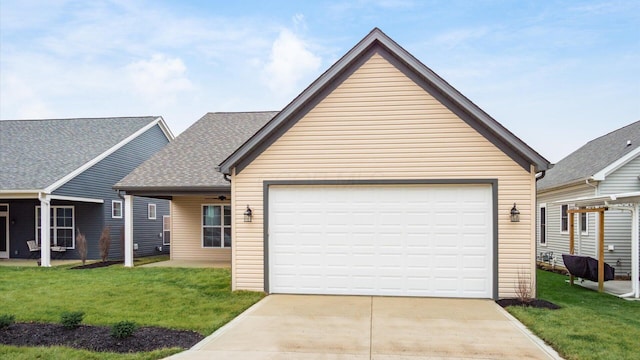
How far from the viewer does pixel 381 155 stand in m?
10.6

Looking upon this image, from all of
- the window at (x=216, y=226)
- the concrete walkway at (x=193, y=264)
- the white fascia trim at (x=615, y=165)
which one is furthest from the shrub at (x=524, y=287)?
the window at (x=216, y=226)

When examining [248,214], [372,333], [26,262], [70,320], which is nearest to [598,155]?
[248,214]

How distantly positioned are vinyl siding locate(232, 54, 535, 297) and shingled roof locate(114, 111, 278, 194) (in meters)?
5.15

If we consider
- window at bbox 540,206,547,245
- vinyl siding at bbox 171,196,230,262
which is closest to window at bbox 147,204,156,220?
vinyl siding at bbox 171,196,230,262

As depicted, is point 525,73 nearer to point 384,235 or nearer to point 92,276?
point 384,235

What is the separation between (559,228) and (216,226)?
13099 millimetres

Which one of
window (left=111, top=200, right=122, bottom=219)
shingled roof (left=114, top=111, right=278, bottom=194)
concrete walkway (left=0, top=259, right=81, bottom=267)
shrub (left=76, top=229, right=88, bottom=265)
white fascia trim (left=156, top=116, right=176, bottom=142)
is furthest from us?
white fascia trim (left=156, top=116, right=176, bottom=142)

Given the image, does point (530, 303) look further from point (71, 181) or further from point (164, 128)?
point (164, 128)

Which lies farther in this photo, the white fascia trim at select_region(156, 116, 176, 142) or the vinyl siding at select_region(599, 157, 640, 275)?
the white fascia trim at select_region(156, 116, 176, 142)

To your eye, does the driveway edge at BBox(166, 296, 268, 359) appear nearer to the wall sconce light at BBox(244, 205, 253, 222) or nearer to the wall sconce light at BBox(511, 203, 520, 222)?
the wall sconce light at BBox(244, 205, 253, 222)

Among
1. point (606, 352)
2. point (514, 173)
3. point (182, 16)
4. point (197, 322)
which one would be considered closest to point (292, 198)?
point (197, 322)

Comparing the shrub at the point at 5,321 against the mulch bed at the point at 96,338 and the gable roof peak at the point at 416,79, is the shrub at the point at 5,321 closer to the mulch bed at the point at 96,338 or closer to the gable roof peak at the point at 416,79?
the mulch bed at the point at 96,338

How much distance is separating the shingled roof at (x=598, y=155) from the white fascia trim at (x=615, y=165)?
0.12ft

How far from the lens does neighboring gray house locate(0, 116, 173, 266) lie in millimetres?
17781
